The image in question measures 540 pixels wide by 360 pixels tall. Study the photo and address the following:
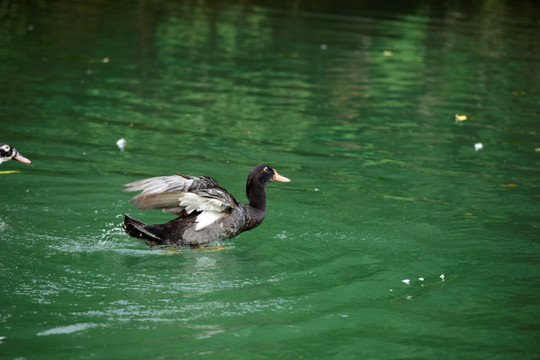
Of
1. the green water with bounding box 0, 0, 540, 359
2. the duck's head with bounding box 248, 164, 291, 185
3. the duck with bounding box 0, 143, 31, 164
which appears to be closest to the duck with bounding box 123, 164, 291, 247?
the green water with bounding box 0, 0, 540, 359

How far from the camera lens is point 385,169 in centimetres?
930

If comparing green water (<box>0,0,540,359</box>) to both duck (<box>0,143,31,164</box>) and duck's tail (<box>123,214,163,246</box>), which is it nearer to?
duck's tail (<box>123,214,163,246</box>)

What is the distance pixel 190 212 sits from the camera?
267 inches

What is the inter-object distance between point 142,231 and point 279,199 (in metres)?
2.16

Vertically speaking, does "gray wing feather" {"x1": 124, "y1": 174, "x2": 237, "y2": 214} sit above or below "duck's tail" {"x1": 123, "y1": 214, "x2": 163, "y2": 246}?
above

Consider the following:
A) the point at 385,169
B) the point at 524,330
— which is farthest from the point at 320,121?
the point at 524,330

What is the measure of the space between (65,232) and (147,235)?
839 mm

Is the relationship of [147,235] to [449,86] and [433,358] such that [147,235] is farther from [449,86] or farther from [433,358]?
[449,86]

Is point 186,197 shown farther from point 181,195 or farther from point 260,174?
point 260,174

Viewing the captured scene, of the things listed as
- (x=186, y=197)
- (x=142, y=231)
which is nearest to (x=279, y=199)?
(x=186, y=197)

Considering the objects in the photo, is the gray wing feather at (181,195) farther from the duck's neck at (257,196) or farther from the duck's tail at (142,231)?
the duck's neck at (257,196)

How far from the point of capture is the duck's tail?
6.43 meters

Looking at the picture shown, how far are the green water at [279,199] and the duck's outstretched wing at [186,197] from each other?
0.37 m

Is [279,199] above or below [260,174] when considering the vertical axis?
below
